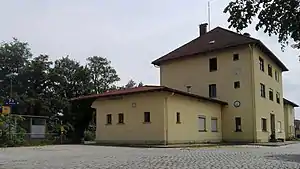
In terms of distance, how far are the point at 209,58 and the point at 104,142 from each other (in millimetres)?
12952

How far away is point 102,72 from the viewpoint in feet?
208

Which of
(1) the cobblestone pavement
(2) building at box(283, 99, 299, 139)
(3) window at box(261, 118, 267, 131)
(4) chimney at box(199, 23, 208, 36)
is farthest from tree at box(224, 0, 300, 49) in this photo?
(2) building at box(283, 99, 299, 139)

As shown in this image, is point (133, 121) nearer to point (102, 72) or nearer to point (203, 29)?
point (203, 29)

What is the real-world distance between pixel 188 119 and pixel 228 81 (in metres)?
8.10

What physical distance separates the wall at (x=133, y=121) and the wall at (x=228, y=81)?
1023 centimetres

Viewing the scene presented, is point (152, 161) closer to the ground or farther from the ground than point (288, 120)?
closer to the ground

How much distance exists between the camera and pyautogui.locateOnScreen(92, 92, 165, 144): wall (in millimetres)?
27406

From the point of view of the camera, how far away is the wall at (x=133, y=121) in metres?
27.4

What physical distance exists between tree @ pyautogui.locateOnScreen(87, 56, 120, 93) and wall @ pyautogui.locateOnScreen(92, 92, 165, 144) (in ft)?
96.8

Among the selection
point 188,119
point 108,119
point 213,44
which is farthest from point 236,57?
point 108,119

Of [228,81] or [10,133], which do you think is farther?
[228,81]

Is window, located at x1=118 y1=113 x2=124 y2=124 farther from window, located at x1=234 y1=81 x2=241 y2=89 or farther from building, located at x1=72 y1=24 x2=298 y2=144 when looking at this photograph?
window, located at x1=234 y1=81 x2=241 y2=89

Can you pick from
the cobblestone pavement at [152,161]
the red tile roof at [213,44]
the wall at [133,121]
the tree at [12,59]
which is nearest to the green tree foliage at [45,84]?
the tree at [12,59]

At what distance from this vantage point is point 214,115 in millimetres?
34219
